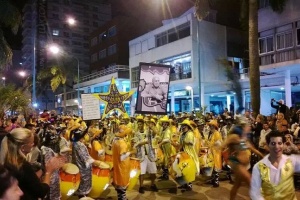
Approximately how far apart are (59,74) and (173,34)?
757 inches

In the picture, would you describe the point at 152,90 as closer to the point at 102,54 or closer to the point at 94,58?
the point at 102,54

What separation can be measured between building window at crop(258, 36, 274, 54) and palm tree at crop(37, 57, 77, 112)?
28.0 m

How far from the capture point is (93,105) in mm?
8734

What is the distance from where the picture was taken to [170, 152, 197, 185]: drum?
27.2 feet

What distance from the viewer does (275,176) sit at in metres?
3.52

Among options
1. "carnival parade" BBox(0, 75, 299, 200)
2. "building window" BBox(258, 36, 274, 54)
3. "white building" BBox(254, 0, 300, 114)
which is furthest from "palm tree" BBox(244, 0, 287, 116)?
"building window" BBox(258, 36, 274, 54)

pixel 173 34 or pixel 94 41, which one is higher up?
pixel 94 41

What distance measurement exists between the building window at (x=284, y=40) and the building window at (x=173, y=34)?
29.2ft

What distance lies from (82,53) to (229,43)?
51901 millimetres

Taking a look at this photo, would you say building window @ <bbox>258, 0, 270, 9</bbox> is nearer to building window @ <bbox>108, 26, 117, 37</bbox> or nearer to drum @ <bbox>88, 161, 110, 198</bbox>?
drum @ <bbox>88, 161, 110, 198</bbox>

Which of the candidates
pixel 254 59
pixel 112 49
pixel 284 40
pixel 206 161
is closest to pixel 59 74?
pixel 112 49

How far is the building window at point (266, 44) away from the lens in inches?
809

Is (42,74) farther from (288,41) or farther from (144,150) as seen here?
(144,150)

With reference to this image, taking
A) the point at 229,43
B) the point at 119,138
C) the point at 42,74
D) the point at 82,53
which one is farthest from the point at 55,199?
the point at 82,53
